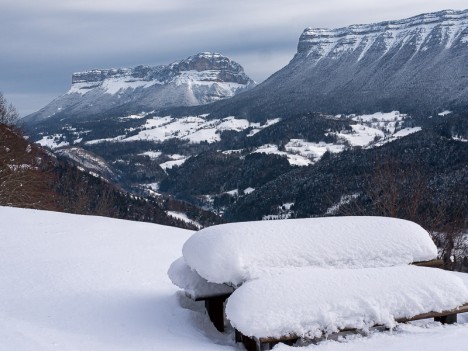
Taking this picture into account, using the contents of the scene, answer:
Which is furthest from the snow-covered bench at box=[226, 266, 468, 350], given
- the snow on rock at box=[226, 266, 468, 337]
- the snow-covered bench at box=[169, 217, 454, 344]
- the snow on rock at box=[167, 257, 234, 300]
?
the snow on rock at box=[167, 257, 234, 300]

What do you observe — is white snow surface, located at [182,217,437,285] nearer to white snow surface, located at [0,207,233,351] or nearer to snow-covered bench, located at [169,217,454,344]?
snow-covered bench, located at [169,217,454,344]

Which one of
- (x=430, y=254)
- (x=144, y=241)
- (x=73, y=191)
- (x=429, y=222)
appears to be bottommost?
(x=73, y=191)

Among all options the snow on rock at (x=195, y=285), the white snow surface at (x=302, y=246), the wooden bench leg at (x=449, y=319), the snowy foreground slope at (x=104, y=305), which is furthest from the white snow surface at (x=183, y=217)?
the wooden bench leg at (x=449, y=319)

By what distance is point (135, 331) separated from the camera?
804cm

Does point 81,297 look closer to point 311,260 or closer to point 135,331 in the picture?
point 135,331

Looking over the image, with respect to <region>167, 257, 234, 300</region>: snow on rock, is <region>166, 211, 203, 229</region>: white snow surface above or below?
below

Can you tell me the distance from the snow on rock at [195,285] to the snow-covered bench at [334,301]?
4.12ft

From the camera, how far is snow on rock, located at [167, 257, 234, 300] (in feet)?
28.6

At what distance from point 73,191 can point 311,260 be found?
96870 mm

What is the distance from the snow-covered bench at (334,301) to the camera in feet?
23.3

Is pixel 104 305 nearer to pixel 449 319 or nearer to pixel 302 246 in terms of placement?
pixel 302 246

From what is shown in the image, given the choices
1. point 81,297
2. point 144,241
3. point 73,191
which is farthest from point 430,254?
point 73,191

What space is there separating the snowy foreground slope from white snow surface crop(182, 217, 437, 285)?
3.76ft

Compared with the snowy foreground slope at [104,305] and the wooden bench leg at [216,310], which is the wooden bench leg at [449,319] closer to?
the snowy foreground slope at [104,305]
